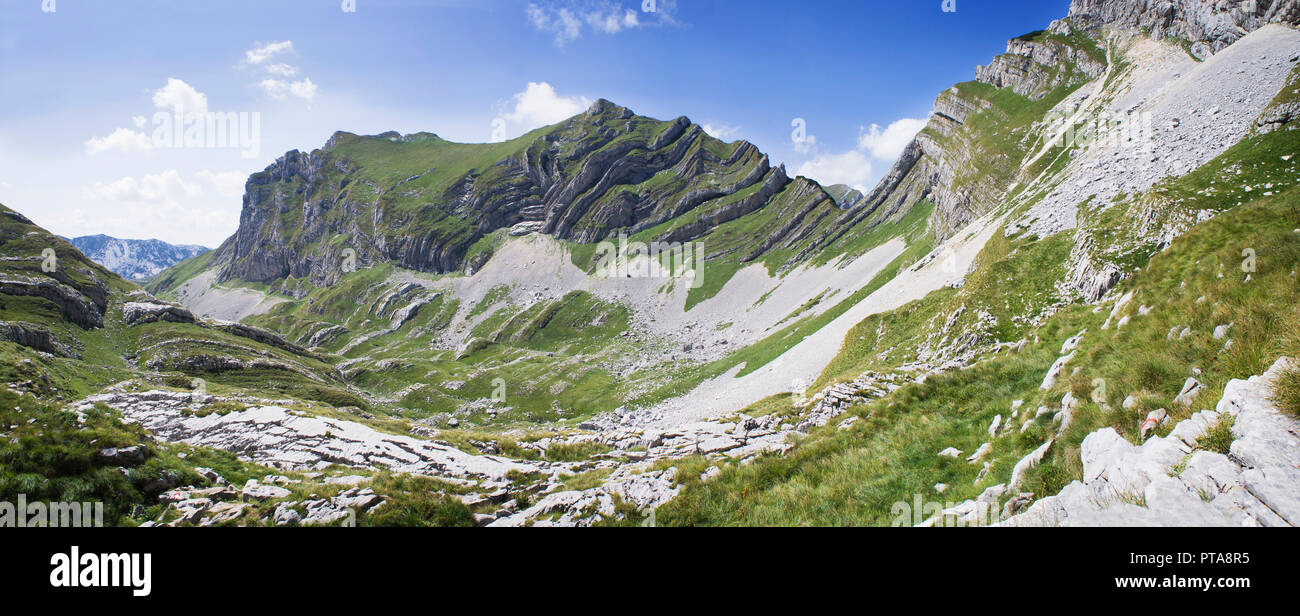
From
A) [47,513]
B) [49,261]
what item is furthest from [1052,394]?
[49,261]

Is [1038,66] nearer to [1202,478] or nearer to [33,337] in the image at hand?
[1202,478]

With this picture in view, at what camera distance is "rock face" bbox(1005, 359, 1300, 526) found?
14.9 ft

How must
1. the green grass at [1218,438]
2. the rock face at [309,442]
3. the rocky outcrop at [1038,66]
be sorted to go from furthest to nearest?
the rocky outcrop at [1038,66]
the rock face at [309,442]
the green grass at [1218,438]

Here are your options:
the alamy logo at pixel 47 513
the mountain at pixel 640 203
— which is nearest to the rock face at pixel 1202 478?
the alamy logo at pixel 47 513

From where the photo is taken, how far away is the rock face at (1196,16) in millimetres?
56250

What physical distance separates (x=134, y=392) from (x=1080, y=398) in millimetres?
62477

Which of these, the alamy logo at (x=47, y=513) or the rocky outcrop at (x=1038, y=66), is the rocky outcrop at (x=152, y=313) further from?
the rocky outcrop at (x=1038, y=66)

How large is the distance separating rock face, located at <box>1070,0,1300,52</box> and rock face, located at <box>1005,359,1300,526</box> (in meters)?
92.6
